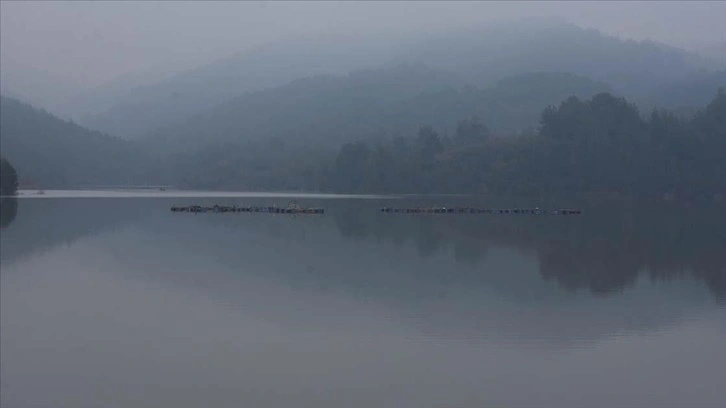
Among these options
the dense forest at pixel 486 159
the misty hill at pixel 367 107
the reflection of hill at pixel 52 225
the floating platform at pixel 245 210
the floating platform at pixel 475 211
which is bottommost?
the reflection of hill at pixel 52 225

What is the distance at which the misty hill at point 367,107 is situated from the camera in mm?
96875

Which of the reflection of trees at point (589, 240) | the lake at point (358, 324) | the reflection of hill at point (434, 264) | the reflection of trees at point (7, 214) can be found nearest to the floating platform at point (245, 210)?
the reflection of trees at point (589, 240)

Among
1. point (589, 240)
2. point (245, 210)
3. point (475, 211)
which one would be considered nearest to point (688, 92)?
point (475, 211)

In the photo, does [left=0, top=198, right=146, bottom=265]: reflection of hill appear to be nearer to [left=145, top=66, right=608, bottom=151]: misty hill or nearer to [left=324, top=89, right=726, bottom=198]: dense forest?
[left=324, top=89, right=726, bottom=198]: dense forest

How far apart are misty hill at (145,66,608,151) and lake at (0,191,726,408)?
2758 inches

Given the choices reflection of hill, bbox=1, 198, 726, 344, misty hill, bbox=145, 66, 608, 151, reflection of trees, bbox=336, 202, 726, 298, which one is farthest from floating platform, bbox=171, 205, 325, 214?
misty hill, bbox=145, 66, 608, 151

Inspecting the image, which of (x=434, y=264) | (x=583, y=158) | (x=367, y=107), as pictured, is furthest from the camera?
(x=367, y=107)

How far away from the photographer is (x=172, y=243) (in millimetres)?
22641

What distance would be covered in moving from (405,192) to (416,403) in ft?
201

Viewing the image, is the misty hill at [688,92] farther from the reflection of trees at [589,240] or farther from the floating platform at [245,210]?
the floating platform at [245,210]

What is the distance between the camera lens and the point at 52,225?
92.9ft

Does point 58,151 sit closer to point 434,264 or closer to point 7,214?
point 7,214

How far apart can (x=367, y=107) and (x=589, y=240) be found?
83.9 meters

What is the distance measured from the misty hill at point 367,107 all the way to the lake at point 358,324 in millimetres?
70062
